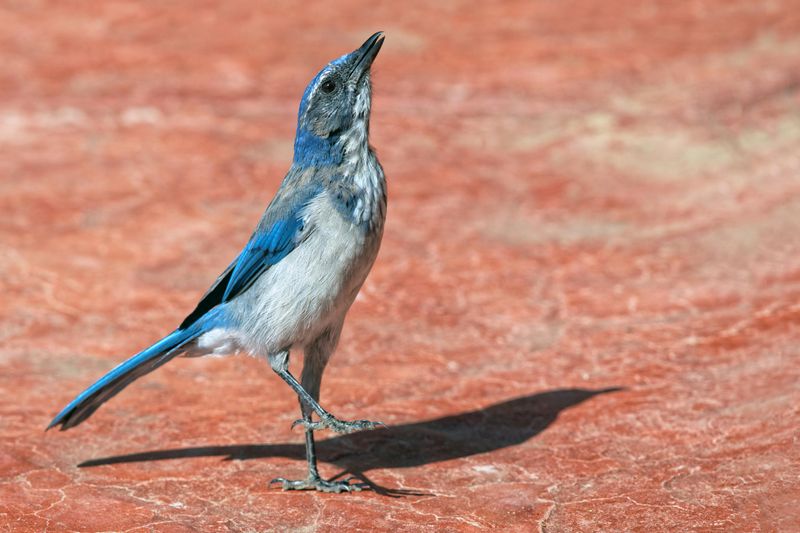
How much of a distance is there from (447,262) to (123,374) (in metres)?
3.14

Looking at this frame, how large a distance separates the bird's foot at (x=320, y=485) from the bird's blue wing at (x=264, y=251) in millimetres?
897

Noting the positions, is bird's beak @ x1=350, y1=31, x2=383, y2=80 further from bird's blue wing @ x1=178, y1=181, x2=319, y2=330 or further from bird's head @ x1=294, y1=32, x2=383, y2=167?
bird's blue wing @ x1=178, y1=181, x2=319, y2=330

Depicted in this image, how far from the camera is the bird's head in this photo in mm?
5332

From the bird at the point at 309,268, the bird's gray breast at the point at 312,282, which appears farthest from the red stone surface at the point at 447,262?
the bird's gray breast at the point at 312,282

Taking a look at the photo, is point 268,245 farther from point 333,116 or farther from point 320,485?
point 320,485

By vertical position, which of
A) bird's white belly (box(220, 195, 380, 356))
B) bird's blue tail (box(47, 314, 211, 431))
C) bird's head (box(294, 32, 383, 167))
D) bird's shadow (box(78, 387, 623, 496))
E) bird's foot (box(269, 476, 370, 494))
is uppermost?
bird's head (box(294, 32, 383, 167))

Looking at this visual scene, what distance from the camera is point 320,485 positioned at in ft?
16.8

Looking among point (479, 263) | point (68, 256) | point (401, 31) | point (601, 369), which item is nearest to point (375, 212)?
point (601, 369)

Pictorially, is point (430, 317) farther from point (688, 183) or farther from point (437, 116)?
point (437, 116)

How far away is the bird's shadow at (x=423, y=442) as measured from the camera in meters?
5.49

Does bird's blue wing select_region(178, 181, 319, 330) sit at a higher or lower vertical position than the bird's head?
lower

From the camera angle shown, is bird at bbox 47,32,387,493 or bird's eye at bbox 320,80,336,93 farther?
bird's eye at bbox 320,80,336,93

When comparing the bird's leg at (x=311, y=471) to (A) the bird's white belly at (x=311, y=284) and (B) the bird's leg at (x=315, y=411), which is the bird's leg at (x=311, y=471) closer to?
(B) the bird's leg at (x=315, y=411)

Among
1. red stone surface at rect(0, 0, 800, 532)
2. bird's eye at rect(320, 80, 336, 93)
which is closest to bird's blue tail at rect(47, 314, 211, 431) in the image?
red stone surface at rect(0, 0, 800, 532)
